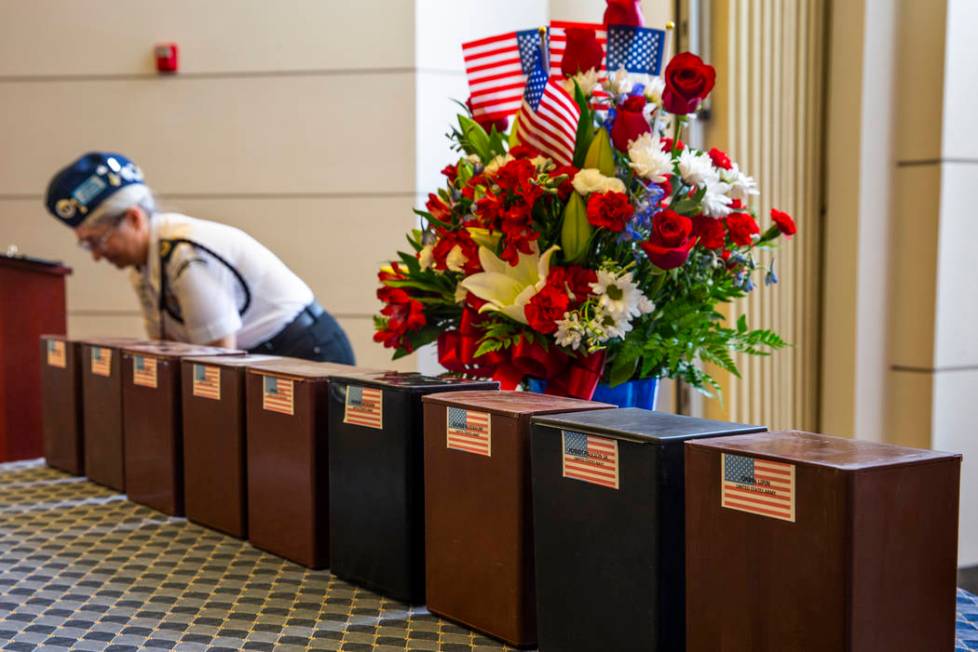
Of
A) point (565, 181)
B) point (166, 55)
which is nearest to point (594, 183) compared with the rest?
point (565, 181)

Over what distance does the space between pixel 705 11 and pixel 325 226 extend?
1.71 m

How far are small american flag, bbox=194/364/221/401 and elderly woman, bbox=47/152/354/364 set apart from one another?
2.28 ft

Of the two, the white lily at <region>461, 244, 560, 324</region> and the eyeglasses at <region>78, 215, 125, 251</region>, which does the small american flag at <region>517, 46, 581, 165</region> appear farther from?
the eyeglasses at <region>78, 215, 125, 251</region>

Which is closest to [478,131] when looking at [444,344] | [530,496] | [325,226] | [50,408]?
[444,344]

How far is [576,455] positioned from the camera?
1082 mm

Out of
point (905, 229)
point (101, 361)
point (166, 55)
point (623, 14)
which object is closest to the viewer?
point (623, 14)

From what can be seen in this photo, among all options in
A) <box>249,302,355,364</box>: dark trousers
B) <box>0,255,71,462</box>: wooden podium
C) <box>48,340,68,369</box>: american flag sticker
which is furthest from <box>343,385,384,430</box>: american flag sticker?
<box>0,255,71,462</box>: wooden podium

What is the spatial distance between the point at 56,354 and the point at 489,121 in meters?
1.04

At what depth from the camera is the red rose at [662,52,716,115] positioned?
5.00ft

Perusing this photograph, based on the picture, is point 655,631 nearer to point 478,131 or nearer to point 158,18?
point 478,131

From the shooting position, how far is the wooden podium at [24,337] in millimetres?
2600

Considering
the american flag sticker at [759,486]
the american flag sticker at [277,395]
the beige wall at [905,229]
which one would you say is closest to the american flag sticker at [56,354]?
the american flag sticker at [277,395]

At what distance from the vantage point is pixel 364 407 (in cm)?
140

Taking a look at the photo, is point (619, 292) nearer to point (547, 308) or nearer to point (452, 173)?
point (547, 308)
